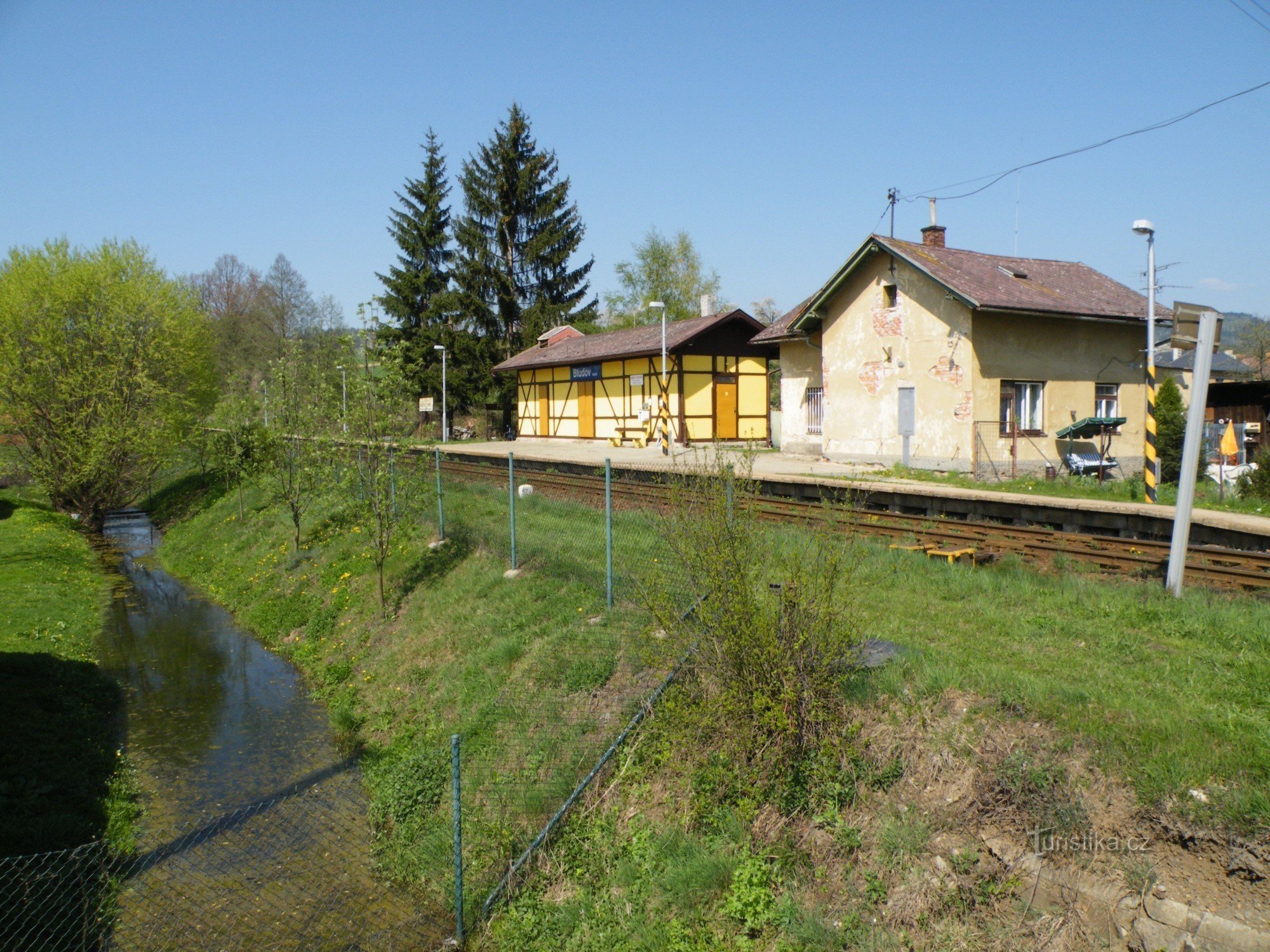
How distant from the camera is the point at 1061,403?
20000 mm

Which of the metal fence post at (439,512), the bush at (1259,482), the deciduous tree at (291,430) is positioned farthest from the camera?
the deciduous tree at (291,430)

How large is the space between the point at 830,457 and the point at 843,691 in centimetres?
1687

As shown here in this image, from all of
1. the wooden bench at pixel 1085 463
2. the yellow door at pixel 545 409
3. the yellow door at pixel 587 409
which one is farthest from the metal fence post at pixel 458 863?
the yellow door at pixel 545 409

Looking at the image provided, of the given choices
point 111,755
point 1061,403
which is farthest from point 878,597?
point 1061,403

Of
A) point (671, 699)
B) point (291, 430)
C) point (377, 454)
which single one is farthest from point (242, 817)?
point (291, 430)

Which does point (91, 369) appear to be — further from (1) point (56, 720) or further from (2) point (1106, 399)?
(2) point (1106, 399)

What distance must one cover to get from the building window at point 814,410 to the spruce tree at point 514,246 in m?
20.9

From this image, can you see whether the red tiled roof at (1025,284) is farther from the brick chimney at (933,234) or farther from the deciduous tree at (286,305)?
the deciduous tree at (286,305)

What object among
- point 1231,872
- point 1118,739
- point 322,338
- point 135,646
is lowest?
point 135,646

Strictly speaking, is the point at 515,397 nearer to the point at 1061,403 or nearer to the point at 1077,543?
the point at 1061,403

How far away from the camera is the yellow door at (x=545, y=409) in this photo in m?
35.9

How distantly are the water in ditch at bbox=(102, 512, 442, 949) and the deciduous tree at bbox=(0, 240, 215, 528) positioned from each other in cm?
1280

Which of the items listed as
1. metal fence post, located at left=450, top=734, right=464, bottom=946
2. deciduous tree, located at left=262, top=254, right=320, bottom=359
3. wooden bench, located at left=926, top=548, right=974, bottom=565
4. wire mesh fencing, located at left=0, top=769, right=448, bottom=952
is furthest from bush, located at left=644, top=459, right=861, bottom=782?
deciduous tree, located at left=262, top=254, right=320, bottom=359

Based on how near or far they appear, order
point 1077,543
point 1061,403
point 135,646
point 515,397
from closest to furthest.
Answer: point 1077,543 < point 135,646 < point 1061,403 < point 515,397
